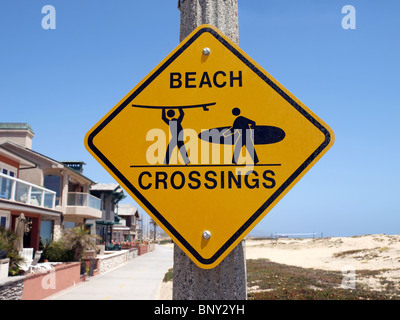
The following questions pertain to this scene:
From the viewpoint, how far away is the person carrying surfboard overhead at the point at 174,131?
2098mm

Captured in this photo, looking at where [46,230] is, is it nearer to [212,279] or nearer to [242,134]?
[212,279]

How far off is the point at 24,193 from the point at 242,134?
2002 cm

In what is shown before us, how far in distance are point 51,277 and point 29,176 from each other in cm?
1190

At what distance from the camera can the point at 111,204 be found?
42.6 metres

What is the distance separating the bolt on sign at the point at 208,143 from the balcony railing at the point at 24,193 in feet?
55.3

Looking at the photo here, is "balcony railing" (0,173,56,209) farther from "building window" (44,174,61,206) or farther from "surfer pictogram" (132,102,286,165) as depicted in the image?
"surfer pictogram" (132,102,286,165)

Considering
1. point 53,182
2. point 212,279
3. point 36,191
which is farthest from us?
point 53,182

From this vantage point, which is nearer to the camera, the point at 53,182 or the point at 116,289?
the point at 116,289

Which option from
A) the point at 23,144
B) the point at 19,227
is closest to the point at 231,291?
the point at 19,227

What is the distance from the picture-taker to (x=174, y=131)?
2.13m

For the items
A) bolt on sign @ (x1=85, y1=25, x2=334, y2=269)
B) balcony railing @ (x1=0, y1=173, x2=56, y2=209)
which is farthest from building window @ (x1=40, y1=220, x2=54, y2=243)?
bolt on sign @ (x1=85, y1=25, x2=334, y2=269)

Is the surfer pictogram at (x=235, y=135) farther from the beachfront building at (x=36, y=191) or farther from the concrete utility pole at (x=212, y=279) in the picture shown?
the beachfront building at (x=36, y=191)

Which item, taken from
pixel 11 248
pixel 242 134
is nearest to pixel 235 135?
pixel 242 134

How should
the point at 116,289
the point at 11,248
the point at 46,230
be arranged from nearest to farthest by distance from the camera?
the point at 11,248, the point at 116,289, the point at 46,230
